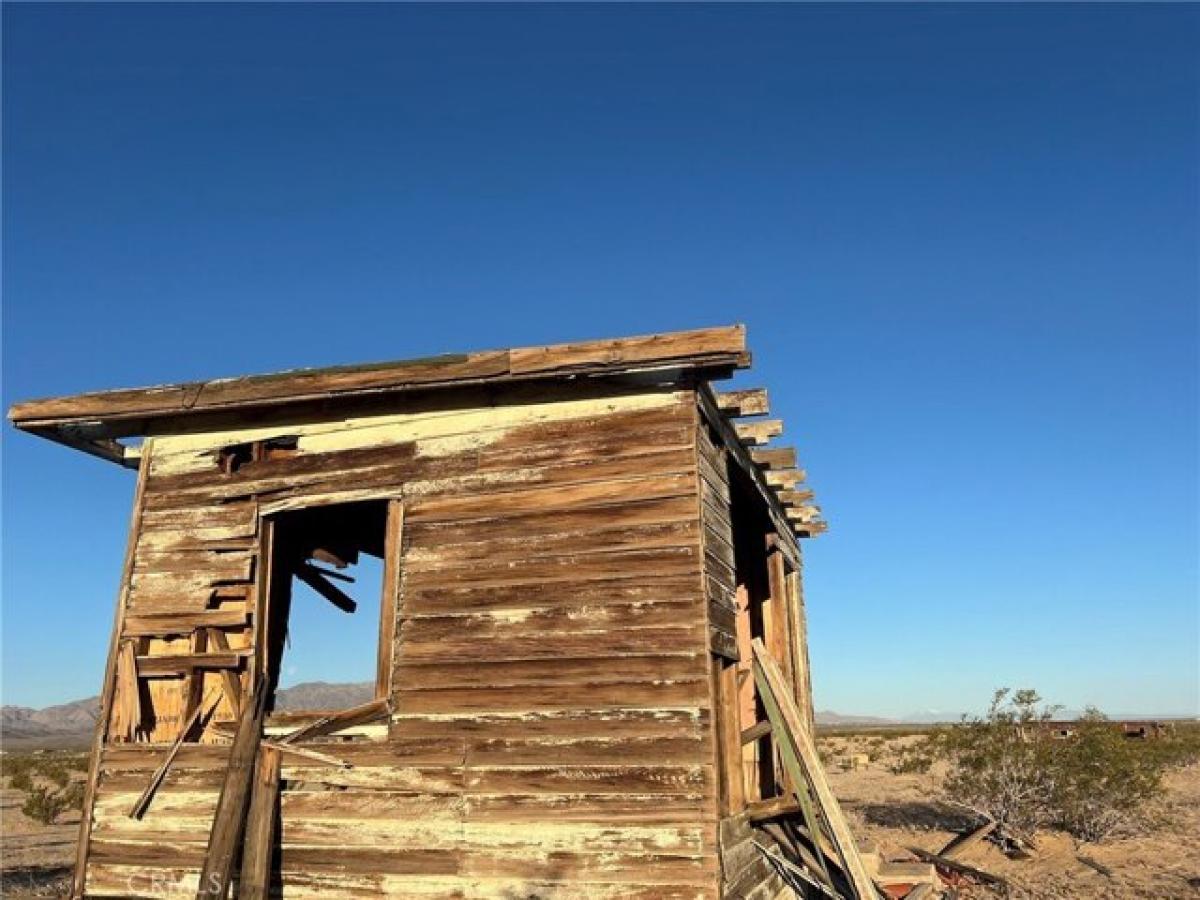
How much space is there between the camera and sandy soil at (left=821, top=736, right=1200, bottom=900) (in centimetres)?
1121

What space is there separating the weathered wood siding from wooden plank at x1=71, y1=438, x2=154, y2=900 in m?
0.08

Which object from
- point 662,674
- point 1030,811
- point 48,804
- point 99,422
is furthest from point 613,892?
point 48,804

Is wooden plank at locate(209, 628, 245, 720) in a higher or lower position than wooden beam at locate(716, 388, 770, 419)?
lower

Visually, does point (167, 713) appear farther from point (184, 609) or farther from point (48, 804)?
point (48, 804)

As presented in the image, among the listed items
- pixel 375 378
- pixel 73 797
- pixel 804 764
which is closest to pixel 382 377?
pixel 375 378

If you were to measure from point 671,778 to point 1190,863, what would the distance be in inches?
423

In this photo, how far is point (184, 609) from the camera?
750cm

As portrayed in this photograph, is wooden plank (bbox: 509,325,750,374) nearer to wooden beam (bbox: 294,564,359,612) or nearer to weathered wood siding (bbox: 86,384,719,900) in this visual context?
weathered wood siding (bbox: 86,384,719,900)

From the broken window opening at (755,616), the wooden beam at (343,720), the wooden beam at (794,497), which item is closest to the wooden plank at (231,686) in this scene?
the wooden beam at (343,720)

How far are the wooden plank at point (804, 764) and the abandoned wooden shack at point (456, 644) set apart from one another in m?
0.15

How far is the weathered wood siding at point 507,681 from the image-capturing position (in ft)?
19.8

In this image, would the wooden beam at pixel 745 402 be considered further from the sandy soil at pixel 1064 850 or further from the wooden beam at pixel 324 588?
the sandy soil at pixel 1064 850

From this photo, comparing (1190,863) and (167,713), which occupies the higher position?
(167,713)

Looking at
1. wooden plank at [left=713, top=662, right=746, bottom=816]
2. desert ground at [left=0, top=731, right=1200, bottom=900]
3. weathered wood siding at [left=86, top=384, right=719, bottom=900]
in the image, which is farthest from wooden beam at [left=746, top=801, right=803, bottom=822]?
desert ground at [left=0, top=731, right=1200, bottom=900]
